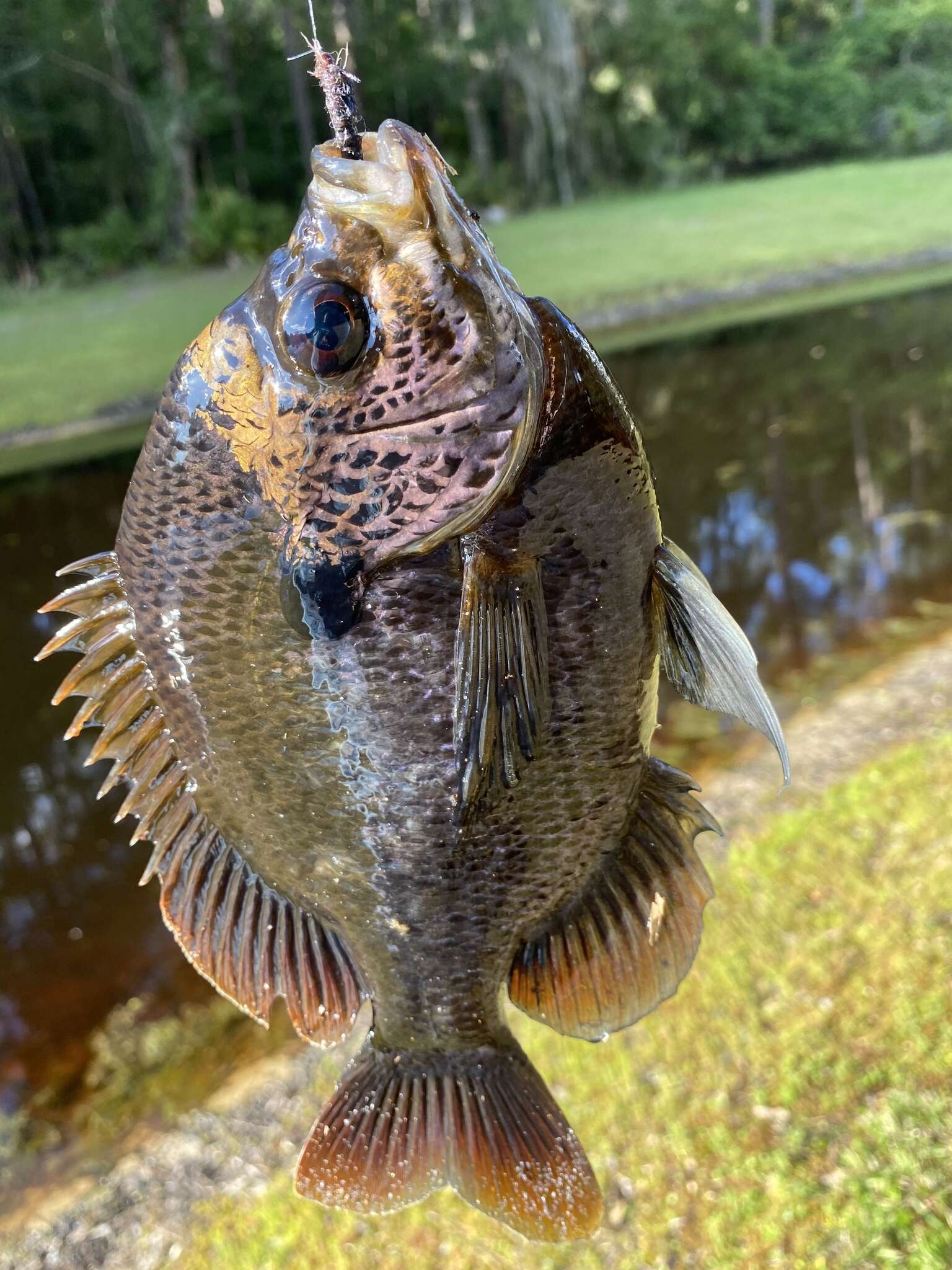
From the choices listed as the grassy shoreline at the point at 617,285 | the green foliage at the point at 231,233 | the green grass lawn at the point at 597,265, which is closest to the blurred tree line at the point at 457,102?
the green foliage at the point at 231,233

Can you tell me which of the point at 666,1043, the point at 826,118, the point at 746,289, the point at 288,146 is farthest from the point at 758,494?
the point at 826,118

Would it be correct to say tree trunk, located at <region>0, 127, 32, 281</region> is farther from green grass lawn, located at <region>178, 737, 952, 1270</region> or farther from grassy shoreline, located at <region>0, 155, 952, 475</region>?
Result: green grass lawn, located at <region>178, 737, 952, 1270</region>

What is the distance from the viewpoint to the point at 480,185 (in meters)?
26.0

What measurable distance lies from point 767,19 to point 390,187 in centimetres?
4029

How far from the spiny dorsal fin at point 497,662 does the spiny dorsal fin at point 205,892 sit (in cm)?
46

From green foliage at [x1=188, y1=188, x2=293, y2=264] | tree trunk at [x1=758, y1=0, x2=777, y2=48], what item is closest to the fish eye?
green foliage at [x1=188, y1=188, x2=293, y2=264]

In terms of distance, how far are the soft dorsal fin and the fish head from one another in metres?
0.31

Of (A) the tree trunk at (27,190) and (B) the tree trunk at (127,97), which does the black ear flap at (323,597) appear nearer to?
(B) the tree trunk at (127,97)

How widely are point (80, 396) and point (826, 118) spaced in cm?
2976

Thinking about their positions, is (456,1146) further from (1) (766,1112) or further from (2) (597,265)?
(2) (597,265)

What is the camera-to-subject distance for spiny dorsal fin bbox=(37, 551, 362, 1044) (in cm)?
130

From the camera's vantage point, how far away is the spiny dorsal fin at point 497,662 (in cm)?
105

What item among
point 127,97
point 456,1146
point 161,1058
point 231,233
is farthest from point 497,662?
point 127,97

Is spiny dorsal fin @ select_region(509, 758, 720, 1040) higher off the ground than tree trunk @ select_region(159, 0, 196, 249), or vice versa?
tree trunk @ select_region(159, 0, 196, 249)
